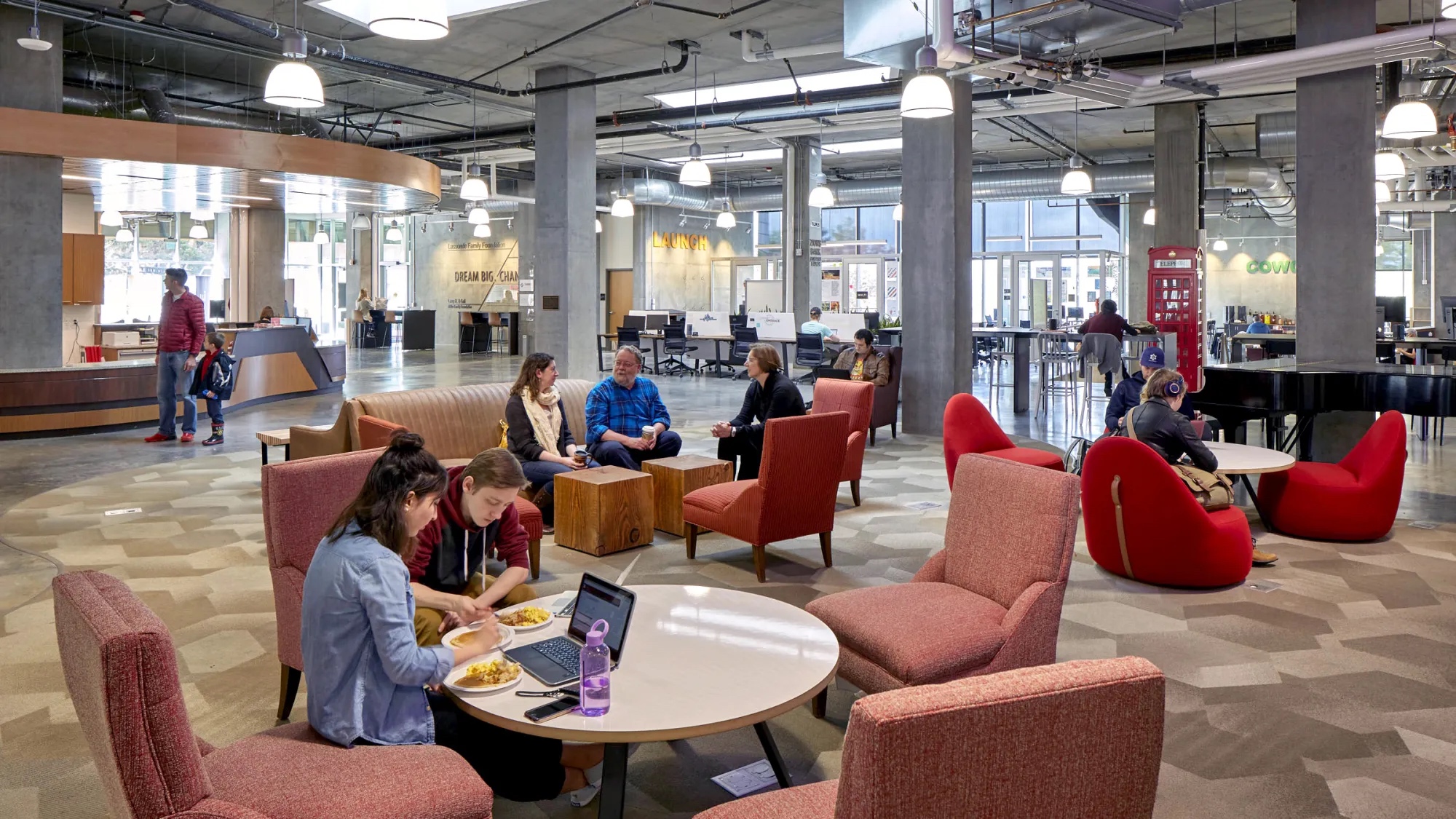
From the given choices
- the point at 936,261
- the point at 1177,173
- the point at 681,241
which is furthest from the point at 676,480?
the point at 681,241

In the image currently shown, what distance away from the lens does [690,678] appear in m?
2.60

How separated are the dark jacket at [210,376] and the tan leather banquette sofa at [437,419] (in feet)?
13.8

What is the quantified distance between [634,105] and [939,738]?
51.0 feet

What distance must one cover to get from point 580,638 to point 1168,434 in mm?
3851

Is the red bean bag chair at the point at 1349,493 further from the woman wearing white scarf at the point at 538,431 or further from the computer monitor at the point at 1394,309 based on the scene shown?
the computer monitor at the point at 1394,309

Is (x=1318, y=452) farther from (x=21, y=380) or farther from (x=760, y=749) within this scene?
(x=21, y=380)

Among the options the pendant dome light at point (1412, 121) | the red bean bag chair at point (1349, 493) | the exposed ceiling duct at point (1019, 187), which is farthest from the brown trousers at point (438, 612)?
the exposed ceiling duct at point (1019, 187)

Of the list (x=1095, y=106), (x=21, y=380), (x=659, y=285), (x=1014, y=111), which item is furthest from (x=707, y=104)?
(x=659, y=285)

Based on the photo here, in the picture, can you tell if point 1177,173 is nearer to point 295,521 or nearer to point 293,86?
point 293,86

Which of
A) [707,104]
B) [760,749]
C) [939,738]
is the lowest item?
[760,749]

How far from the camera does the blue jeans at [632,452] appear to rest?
21.4 ft

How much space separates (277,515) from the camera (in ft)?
11.1

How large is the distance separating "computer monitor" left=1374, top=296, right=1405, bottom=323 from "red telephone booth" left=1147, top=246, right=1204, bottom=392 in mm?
3710

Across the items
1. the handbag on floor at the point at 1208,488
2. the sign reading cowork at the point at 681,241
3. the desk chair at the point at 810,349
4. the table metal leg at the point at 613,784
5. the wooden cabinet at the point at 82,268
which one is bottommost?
the table metal leg at the point at 613,784
